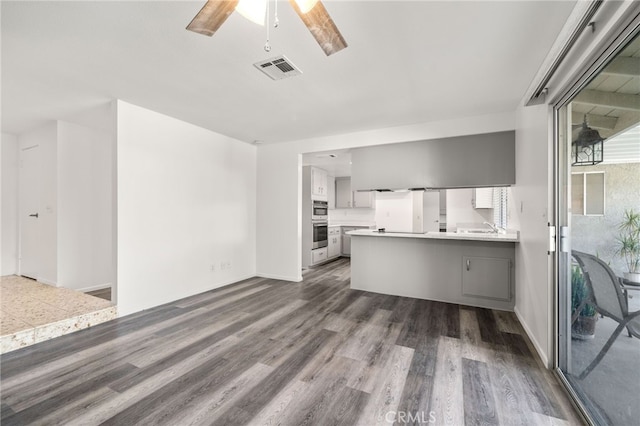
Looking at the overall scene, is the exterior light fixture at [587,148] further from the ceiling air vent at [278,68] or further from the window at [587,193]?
the ceiling air vent at [278,68]

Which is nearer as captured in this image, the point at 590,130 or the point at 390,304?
the point at 590,130

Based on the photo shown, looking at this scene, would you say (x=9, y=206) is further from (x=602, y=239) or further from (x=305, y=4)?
(x=602, y=239)

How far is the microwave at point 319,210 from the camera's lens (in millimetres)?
6070

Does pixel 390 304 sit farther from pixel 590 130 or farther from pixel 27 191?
pixel 27 191

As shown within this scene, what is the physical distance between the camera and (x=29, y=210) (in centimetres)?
437

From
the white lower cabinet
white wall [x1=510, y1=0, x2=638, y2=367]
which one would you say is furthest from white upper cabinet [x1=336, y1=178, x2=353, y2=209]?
white wall [x1=510, y1=0, x2=638, y2=367]

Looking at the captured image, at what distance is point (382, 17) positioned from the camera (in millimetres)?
1754

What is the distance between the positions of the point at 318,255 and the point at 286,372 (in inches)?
164

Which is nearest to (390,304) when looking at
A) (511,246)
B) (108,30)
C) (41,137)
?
(511,246)

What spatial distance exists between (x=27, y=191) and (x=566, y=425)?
7.08 meters

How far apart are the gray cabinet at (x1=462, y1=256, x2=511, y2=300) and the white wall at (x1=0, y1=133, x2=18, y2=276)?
7276 millimetres

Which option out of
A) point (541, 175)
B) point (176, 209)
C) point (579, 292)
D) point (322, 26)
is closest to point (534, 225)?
point (541, 175)

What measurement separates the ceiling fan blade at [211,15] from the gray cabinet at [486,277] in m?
3.70

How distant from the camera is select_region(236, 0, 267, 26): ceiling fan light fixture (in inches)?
50.3
